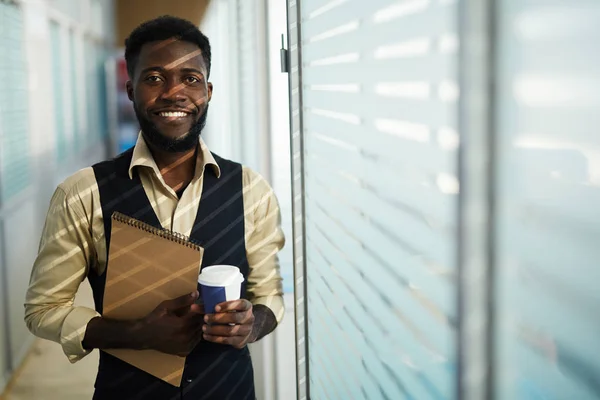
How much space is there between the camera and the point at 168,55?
1374 millimetres

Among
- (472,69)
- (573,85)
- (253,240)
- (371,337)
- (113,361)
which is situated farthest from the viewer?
(253,240)

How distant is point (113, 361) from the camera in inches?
53.5

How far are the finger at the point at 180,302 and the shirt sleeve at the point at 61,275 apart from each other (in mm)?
178

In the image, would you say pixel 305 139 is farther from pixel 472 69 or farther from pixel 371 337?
pixel 472 69

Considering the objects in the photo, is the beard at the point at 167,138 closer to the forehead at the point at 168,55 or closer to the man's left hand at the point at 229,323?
the forehead at the point at 168,55

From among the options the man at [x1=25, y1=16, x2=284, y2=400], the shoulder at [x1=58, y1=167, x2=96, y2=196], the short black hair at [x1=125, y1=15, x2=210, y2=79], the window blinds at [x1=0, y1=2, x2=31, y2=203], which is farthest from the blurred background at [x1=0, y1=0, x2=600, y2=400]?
the window blinds at [x1=0, y1=2, x2=31, y2=203]

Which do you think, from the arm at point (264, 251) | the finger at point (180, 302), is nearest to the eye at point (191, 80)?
the arm at point (264, 251)

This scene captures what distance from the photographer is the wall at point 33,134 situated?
325cm

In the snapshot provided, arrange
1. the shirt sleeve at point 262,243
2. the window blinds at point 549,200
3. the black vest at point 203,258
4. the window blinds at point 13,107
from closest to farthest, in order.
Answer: the window blinds at point 549,200, the black vest at point 203,258, the shirt sleeve at point 262,243, the window blinds at point 13,107

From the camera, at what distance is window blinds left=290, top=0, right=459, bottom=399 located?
67 cm

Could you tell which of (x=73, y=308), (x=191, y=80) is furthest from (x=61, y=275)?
(x=191, y=80)

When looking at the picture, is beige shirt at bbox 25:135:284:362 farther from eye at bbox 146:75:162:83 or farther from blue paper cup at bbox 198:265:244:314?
blue paper cup at bbox 198:265:244:314

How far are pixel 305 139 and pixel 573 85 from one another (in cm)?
99

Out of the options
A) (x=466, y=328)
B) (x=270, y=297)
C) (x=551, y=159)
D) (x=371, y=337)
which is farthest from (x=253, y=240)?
(x=551, y=159)
